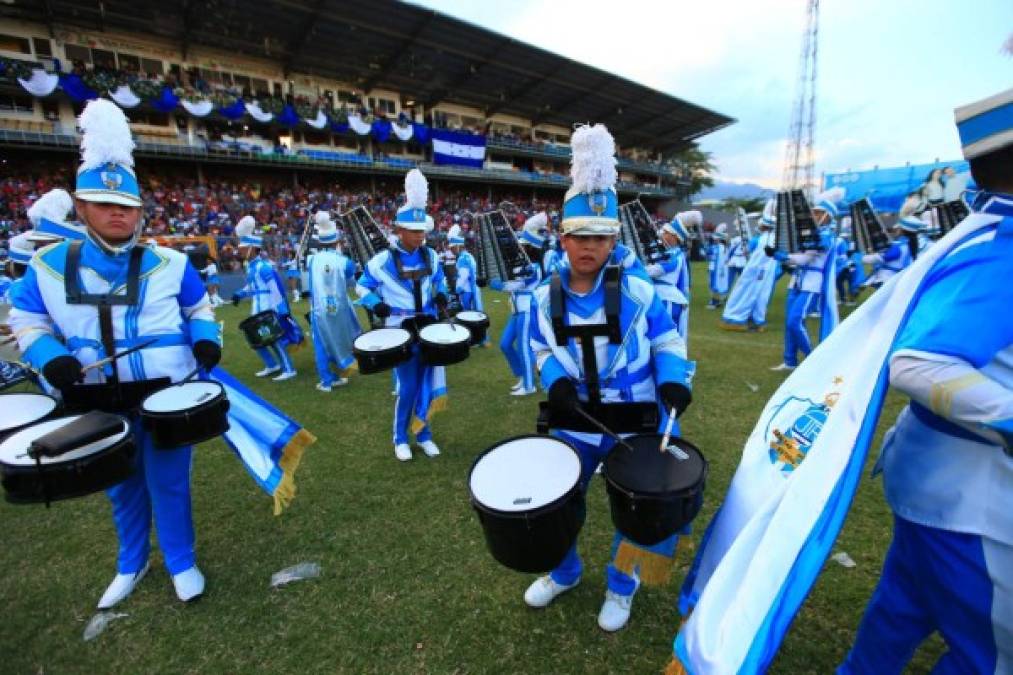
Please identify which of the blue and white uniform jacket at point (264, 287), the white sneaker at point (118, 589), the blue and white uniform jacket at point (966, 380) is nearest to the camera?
the blue and white uniform jacket at point (966, 380)

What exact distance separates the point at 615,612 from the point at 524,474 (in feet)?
3.27

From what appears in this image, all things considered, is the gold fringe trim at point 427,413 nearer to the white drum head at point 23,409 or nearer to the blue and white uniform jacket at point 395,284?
the blue and white uniform jacket at point 395,284

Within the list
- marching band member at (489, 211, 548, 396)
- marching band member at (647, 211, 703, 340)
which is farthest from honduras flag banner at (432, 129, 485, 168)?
marching band member at (489, 211, 548, 396)

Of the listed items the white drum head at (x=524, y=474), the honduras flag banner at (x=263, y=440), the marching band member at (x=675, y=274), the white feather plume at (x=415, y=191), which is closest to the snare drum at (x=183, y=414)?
the honduras flag banner at (x=263, y=440)

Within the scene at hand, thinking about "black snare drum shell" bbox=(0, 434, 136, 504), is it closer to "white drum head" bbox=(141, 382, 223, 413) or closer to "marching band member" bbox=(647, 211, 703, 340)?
"white drum head" bbox=(141, 382, 223, 413)

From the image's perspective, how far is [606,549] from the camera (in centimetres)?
296

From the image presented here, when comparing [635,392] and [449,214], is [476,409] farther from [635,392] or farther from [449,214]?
[449,214]

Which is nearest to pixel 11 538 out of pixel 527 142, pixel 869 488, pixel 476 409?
pixel 476 409

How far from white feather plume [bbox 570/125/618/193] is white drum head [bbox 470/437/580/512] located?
1172 millimetres

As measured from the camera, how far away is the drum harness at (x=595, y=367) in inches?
86.3

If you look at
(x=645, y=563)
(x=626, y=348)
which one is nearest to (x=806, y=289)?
(x=626, y=348)

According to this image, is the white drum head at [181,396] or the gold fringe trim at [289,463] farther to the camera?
the gold fringe trim at [289,463]

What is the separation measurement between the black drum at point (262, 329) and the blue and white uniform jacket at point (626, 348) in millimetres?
5657

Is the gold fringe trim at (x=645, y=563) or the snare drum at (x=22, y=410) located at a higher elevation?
the snare drum at (x=22, y=410)
